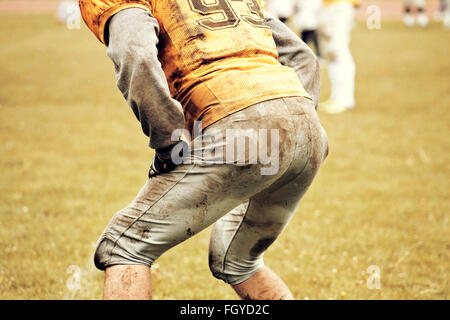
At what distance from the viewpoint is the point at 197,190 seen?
2002mm

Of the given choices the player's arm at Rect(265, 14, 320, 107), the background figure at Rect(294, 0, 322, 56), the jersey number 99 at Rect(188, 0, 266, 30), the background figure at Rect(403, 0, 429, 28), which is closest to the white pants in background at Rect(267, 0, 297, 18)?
the background figure at Rect(294, 0, 322, 56)

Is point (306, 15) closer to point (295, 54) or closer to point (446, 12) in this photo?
point (295, 54)

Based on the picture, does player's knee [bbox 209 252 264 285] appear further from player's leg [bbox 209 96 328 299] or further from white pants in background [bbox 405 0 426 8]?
white pants in background [bbox 405 0 426 8]

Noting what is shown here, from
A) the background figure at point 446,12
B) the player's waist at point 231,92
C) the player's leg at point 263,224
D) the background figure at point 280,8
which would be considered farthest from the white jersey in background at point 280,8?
the background figure at point 446,12

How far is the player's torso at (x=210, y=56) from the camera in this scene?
1999 millimetres

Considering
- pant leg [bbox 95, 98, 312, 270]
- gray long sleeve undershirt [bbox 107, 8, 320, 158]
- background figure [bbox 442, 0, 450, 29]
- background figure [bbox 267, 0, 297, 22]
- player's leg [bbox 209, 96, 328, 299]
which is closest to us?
gray long sleeve undershirt [bbox 107, 8, 320, 158]

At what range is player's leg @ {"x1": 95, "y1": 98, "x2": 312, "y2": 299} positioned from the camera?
6.52 ft

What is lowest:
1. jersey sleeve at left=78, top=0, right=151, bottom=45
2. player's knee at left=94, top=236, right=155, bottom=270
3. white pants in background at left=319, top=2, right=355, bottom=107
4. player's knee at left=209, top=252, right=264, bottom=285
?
white pants in background at left=319, top=2, right=355, bottom=107

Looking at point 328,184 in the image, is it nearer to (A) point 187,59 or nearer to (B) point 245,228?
(B) point 245,228

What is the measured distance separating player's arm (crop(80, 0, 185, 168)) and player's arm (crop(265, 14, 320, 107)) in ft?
2.34

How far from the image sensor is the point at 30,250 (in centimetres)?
401

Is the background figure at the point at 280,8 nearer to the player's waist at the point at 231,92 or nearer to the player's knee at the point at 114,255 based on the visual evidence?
the player's waist at the point at 231,92
